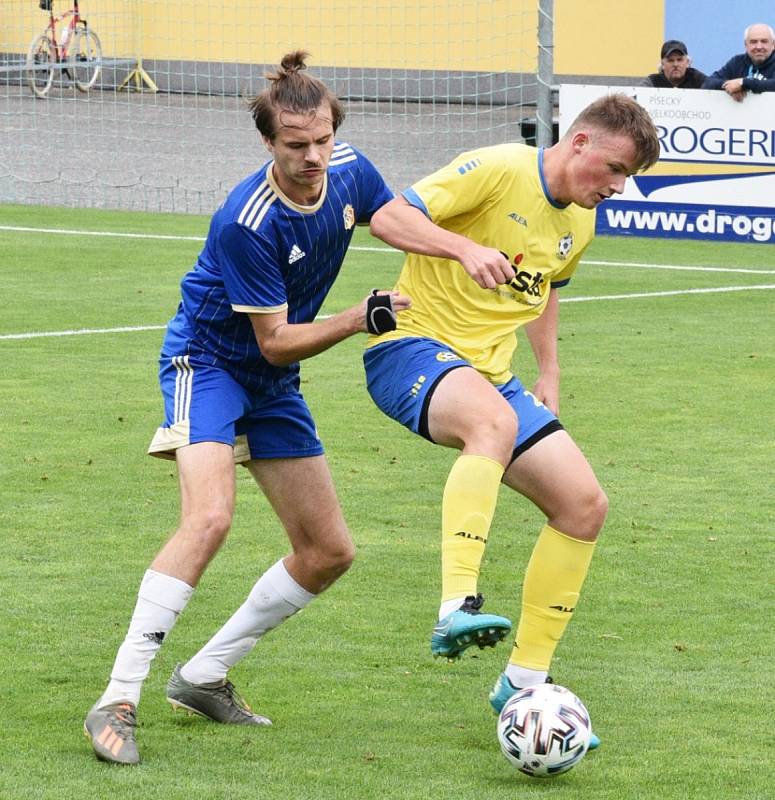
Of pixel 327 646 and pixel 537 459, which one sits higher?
pixel 537 459

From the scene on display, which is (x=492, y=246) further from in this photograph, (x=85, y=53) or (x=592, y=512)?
(x=85, y=53)

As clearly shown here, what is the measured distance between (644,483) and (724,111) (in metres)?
9.64

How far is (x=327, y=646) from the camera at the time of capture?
6.11m

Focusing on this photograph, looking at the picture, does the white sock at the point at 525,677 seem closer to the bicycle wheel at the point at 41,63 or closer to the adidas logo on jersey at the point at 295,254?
the adidas logo on jersey at the point at 295,254

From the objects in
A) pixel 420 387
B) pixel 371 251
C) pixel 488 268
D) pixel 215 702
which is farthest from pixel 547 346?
pixel 371 251

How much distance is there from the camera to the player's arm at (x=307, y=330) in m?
4.70

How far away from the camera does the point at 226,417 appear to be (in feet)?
16.6

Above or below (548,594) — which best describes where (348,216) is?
above

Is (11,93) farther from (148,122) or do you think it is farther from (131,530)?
(131,530)

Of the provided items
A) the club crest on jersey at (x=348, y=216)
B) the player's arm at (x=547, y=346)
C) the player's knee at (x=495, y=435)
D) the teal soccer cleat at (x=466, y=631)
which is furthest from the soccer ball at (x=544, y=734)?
the club crest on jersey at (x=348, y=216)

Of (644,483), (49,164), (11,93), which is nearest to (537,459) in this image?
(644,483)

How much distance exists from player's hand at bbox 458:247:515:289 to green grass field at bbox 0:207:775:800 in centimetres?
140

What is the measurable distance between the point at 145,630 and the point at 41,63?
2308cm

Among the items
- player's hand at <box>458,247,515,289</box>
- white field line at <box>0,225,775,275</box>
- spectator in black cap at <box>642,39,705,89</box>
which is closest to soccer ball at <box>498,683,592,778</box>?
player's hand at <box>458,247,515,289</box>
